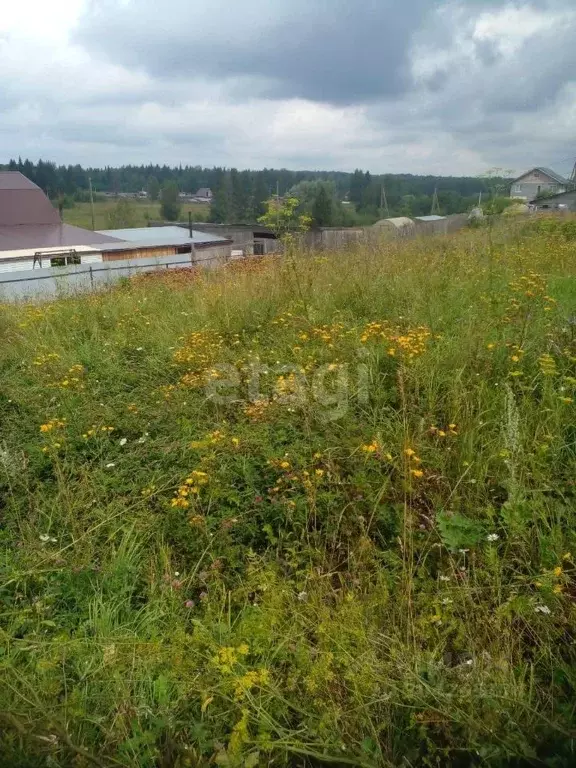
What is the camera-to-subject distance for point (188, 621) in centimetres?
195

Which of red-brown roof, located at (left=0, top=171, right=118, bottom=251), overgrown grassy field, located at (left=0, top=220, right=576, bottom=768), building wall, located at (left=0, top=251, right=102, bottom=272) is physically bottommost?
building wall, located at (left=0, top=251, right=102, bottom=272)

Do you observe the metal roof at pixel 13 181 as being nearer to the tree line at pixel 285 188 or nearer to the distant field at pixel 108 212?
the tree line at pixel 285 188

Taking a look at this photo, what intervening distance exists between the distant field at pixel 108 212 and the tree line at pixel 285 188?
204cm

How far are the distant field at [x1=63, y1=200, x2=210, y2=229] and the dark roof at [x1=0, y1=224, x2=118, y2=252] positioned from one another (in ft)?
101

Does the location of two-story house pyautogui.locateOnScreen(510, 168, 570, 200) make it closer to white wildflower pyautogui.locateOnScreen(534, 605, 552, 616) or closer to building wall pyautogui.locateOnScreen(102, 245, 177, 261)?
white wildflower pyautogui.locateOnScreen(534, 605, 552, 616)

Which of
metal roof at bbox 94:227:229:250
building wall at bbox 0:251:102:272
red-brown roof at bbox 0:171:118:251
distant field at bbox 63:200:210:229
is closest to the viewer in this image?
building wall at bbox 0:251:102:272

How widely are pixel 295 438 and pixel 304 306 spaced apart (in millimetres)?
2337

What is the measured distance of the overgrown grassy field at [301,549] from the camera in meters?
1.45

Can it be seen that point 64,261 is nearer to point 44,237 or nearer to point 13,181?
point 44,237

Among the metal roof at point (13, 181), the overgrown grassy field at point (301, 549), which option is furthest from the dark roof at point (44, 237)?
the overgrown grassy field at point (301, 549)

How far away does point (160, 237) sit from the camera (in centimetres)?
4009

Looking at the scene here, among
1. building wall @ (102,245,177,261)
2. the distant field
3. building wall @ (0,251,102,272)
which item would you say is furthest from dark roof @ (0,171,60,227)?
the distant field

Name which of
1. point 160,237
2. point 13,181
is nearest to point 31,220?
point 13,181

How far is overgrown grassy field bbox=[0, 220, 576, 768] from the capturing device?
1.45 metres
